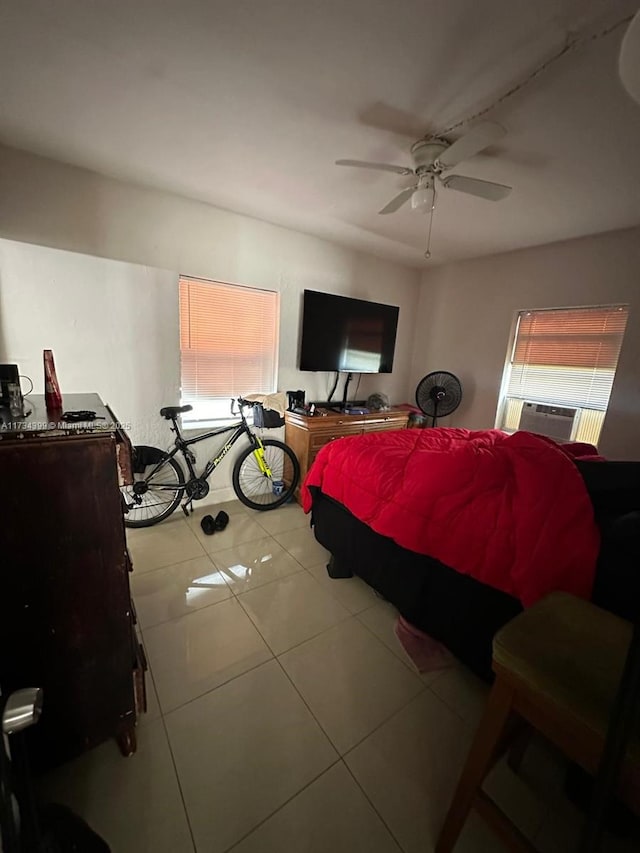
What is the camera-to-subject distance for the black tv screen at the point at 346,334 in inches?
126

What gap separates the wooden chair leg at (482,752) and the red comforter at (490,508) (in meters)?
0.48

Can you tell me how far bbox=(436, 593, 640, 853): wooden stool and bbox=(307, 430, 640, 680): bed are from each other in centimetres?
23

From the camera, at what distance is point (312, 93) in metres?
1.45

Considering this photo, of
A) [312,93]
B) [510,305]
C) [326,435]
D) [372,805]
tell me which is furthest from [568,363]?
[372,805]

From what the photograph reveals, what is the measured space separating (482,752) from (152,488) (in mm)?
2443

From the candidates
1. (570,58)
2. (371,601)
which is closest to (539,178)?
(570,58)

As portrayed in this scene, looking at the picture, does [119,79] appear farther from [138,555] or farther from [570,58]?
[138,555]

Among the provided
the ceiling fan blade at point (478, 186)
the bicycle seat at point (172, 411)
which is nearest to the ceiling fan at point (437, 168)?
the ceiling fan blade at point (478, 186)

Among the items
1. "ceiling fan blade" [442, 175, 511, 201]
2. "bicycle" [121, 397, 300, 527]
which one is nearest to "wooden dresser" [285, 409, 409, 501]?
"bicycle" [121, 397, 300, 527]

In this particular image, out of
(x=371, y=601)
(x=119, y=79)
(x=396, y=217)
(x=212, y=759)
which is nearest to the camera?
(x=212, y=759)

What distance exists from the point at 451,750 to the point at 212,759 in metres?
0.87

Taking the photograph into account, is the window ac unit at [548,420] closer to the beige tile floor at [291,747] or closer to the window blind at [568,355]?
the window blind at [568,355]

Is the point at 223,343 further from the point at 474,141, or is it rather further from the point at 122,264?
the point at 474,141

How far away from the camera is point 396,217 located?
2633mm
